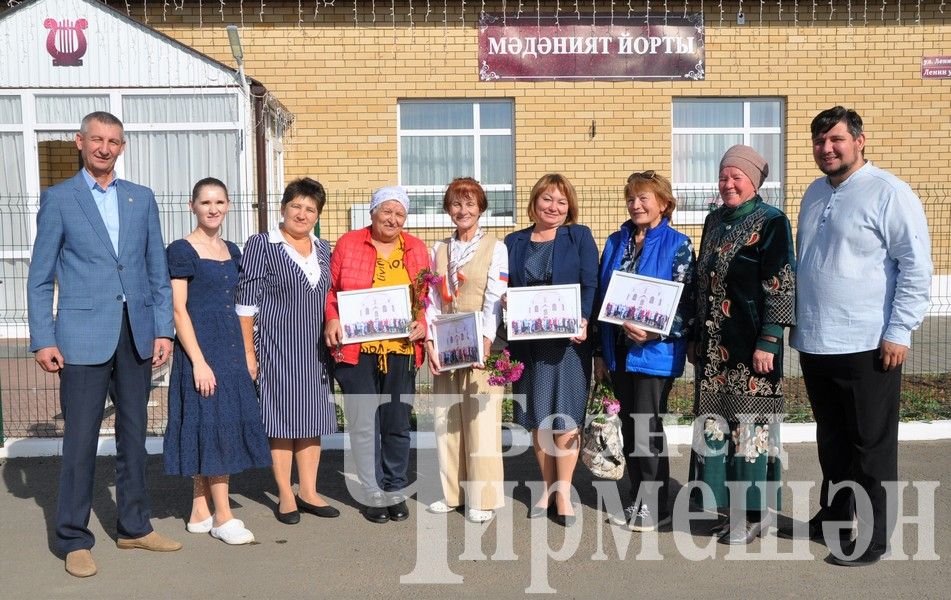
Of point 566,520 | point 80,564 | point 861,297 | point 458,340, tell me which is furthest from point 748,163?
point 80,564

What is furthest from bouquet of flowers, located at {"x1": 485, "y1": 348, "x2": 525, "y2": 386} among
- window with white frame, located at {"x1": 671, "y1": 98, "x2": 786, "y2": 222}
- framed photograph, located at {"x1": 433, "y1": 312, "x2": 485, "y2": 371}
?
window with white frame, located at {"x1": 671, "y1": 98, "x2": 786, "y2": 222}

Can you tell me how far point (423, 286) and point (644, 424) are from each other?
1432 mm

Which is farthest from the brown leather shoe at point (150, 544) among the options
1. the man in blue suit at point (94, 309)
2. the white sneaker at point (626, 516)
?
the white sneaker at point (626, 516)

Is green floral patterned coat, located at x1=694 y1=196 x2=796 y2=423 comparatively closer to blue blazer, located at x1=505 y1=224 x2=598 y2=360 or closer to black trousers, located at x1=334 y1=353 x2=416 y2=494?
blue blazer, located at x1=505 y1=224 x2=598 y2=360

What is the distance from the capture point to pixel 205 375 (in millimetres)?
4445

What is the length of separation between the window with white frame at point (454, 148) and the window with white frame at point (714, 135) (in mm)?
2688

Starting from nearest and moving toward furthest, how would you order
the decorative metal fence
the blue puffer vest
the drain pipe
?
1. the blue puffer vest
2. the decorative metal fence
3. the drain pipe

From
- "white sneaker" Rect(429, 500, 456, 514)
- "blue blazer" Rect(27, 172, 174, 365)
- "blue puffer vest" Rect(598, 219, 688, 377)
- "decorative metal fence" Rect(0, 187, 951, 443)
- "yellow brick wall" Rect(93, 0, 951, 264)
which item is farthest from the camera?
"yellow brick wall" Rect(93, 0, 951, 264)

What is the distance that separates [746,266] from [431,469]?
2710 millimetres

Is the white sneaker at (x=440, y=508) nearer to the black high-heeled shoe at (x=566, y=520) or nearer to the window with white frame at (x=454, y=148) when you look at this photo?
the black high-heeled shoe at (x=566, y=520)

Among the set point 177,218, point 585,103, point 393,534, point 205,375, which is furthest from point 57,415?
point 585,103

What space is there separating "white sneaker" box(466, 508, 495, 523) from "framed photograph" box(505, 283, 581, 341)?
1043 millimetres

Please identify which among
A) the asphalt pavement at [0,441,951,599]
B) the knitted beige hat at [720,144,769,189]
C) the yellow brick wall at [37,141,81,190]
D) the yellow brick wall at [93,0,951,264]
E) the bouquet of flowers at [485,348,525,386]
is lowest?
the asphalt pavement at [0,441,951,599]

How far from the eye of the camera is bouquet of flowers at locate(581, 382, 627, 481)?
4.60 m
